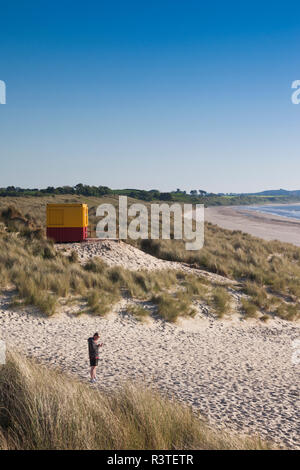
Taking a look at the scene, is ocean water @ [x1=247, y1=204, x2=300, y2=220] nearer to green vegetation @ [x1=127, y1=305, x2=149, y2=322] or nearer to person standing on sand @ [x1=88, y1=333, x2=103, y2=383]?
green vegetation @ [x1=127, y1=305, x2=149, y2=322]

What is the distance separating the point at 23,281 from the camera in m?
12.0

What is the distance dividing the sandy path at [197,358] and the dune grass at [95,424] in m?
1.41

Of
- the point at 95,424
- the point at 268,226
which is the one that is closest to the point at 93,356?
the point at 95,424

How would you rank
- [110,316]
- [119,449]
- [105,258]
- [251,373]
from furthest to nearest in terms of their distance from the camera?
[105,258] → [110,316] → [251,373] → [119,449]

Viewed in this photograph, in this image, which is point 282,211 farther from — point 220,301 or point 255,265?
point 220,301

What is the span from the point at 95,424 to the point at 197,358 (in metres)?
5.21

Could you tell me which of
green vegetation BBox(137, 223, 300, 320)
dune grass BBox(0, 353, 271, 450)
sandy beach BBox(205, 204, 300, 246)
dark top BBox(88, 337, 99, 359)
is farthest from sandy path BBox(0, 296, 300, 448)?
sandy beach BBox(205, 204, 300, 246)

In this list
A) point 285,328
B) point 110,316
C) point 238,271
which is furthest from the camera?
point 238,271

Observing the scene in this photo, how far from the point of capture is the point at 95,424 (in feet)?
14.2

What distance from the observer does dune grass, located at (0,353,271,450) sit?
4.11 metres

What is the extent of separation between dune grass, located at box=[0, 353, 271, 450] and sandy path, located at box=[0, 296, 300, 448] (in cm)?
141

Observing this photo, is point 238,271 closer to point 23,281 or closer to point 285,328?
point 285,328
